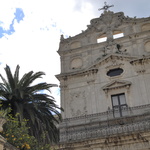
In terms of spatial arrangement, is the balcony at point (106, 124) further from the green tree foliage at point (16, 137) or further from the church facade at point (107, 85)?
the green tree foliage at point (16, 137)

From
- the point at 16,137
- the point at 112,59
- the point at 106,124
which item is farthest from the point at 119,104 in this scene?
the point at 16,137

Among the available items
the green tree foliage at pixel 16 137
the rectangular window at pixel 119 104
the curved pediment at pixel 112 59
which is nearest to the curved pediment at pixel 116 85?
the rectangular window at pixel 119 104

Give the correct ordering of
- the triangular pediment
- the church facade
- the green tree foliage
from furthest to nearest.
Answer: the triangular pediment
the church facade
the green tree foliage

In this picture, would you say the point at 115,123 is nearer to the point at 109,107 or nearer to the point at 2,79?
the point at 109,107

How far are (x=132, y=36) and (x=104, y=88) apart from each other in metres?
5.79

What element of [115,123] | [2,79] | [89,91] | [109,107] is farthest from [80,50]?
[2,79]

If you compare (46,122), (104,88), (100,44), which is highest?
(100,44)

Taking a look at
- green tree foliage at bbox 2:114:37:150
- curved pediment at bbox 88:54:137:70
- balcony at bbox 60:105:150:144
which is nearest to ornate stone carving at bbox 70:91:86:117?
balcony at bbox 60:105:150:144

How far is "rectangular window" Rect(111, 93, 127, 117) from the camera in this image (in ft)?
63.8

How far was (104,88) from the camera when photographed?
21.1 m

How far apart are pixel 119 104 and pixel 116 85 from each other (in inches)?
62.7

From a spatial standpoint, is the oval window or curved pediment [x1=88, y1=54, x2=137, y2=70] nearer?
the oval window

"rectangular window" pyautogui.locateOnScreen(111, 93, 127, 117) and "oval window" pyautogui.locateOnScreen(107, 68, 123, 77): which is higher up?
"oval window" pyautogui.locateOnScreen(107, 68, 123, 77)

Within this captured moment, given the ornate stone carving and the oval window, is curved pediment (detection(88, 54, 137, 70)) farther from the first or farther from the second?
the ornate stone carving
